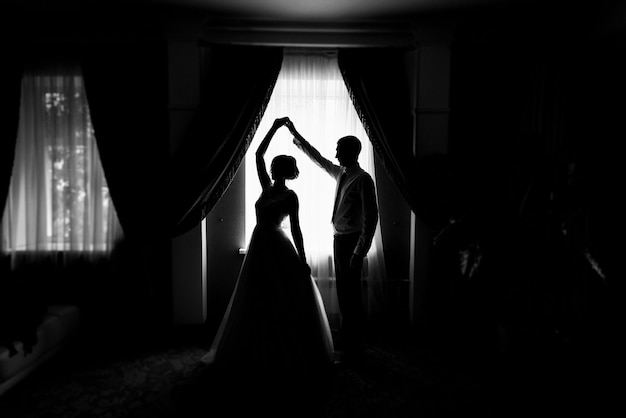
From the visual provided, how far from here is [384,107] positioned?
11.0 ft

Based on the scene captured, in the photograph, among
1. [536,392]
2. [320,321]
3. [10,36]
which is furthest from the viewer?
[10,36]

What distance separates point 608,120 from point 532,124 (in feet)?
1.89

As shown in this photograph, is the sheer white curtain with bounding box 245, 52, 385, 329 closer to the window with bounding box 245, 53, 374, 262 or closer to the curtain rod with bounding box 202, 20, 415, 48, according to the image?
the window with bounding box 245, 53, 374, 262

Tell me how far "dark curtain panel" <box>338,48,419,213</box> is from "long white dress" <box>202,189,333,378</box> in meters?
1.03

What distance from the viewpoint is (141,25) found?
3.32m

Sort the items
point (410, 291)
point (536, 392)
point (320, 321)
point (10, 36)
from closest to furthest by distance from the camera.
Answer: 1. point (536, 392)
2. point (320, 321)
3. point (10, 36)
4. point (410, 291)

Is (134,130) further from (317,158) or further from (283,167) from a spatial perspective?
(317,158)

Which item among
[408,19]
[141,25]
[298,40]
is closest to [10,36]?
[141,25]

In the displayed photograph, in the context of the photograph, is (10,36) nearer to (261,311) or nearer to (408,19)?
(261,311)

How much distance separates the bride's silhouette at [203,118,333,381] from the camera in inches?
100

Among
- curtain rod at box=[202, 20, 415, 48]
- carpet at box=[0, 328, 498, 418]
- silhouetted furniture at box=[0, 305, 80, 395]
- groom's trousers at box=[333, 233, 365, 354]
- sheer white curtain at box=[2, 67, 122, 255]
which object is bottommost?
carpet at box=[0, 328, 498, 418]

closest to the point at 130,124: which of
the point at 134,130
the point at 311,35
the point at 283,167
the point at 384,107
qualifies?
the point at 134,130

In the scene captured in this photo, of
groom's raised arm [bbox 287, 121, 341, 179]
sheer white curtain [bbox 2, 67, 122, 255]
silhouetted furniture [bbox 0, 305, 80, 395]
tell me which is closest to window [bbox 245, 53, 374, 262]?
groom's raised arm [bbox 287, 121, 341, 179]

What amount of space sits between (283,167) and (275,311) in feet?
3.13
